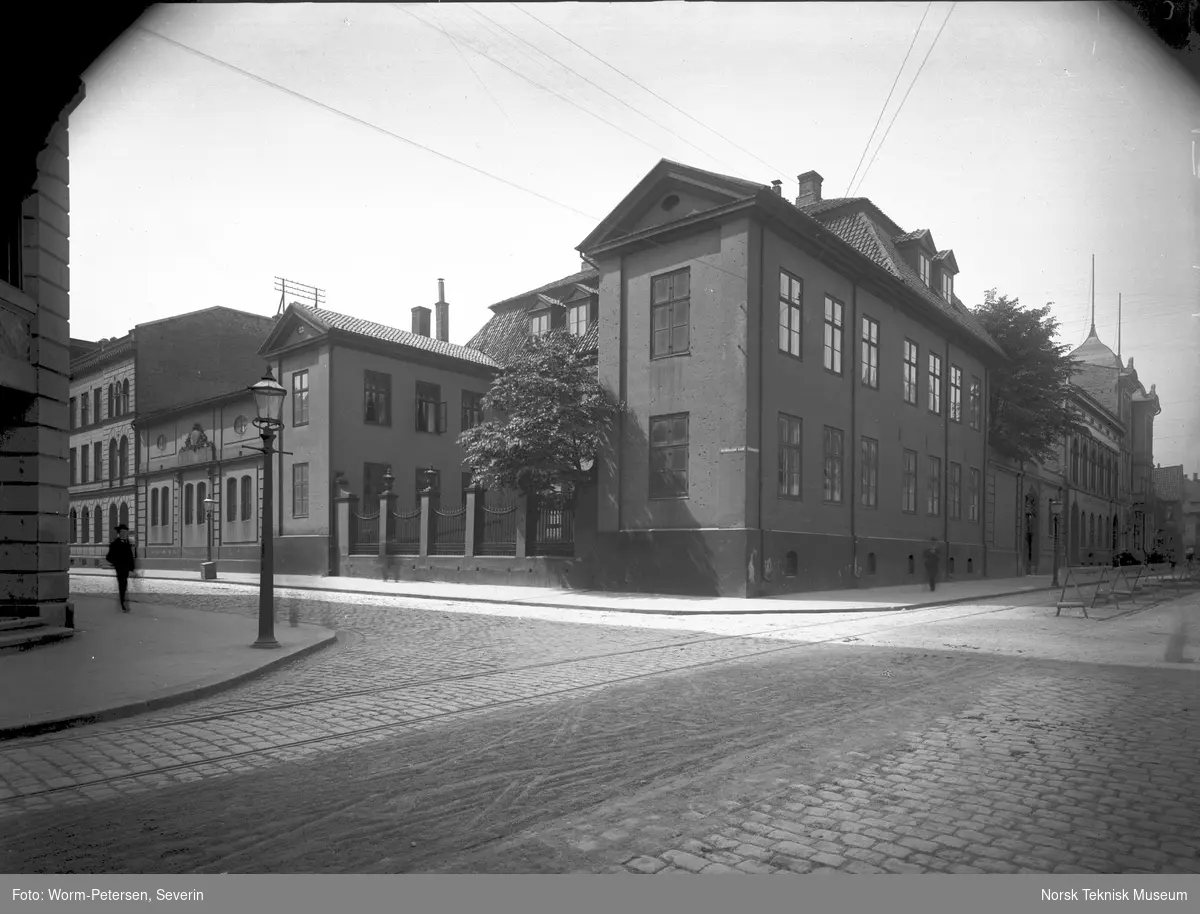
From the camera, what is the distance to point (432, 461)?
32.4m

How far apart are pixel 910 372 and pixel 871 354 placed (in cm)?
236

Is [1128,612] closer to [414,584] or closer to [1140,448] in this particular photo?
[1140,448]

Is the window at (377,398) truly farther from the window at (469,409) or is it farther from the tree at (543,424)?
the tree at (543,424)

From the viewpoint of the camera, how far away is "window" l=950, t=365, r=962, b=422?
26828 mm

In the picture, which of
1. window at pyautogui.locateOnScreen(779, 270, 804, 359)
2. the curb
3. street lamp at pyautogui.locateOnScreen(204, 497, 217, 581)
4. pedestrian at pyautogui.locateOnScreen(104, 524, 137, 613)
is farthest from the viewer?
window at pyautogui.locateOnScreen(779, 270, 804, 359)

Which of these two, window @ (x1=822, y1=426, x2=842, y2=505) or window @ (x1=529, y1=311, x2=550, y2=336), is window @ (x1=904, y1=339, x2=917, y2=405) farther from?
window @ (x1=529, y1=311, x2=550, y2=336)

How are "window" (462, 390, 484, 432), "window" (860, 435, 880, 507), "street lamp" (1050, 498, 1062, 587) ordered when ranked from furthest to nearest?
"window" (462, 390, 484, 432)
"street lamp" (1050, 498, 1062, 587)
"window" (860, 435, 880, 507)

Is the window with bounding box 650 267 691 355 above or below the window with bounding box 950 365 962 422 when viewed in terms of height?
above

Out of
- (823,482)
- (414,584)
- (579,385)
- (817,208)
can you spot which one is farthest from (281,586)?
(817,208)

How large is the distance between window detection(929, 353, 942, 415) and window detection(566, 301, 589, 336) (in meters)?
11.5

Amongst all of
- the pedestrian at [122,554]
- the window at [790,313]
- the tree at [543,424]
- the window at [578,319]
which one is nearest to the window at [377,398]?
the window at [578,319]

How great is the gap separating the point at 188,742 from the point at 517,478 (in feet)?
52.9

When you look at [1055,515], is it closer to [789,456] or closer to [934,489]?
[934,489]

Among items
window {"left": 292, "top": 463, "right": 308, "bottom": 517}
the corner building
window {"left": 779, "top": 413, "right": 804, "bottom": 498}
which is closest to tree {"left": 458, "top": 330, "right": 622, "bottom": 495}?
the corner building
